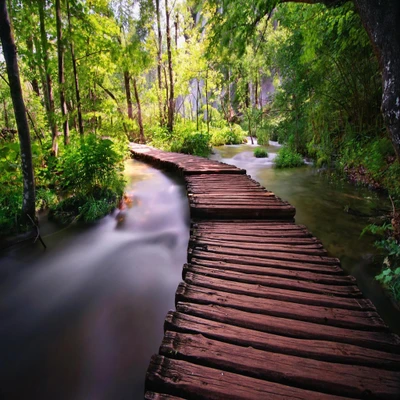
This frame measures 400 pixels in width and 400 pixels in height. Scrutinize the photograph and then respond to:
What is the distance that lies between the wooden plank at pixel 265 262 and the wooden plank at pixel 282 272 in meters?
0.06

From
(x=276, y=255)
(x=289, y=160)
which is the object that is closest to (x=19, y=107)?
(x=276, y=255)

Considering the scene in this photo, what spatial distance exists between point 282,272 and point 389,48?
8.60 ft

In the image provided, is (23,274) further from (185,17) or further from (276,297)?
(185,17)

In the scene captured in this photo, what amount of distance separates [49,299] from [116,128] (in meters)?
12.4

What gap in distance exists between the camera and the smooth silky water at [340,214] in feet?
11.3

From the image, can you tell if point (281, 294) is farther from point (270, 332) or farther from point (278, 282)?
point (270, 332)

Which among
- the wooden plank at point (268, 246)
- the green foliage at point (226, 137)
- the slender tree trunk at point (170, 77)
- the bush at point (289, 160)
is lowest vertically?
the wooden plank at point (268, 246)

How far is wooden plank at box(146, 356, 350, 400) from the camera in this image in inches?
59.5

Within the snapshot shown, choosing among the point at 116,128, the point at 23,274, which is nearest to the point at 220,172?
the point at 23,274

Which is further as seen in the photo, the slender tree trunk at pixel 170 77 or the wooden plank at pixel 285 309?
the slender tree trunk at pixel 170 77

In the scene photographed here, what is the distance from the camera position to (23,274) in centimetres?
379

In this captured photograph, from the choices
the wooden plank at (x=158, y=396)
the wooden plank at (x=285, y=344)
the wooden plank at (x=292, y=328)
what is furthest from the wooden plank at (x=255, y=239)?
the wooden plank at (x=158, y=396)

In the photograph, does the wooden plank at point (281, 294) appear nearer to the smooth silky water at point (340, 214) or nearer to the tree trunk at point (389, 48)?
the smooth silky water at point (340, 214)

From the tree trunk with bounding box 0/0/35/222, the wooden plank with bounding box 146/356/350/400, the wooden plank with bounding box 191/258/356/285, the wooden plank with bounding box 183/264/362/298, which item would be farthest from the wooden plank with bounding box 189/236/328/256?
the tree trunk with bounding box 0/0/35/222
